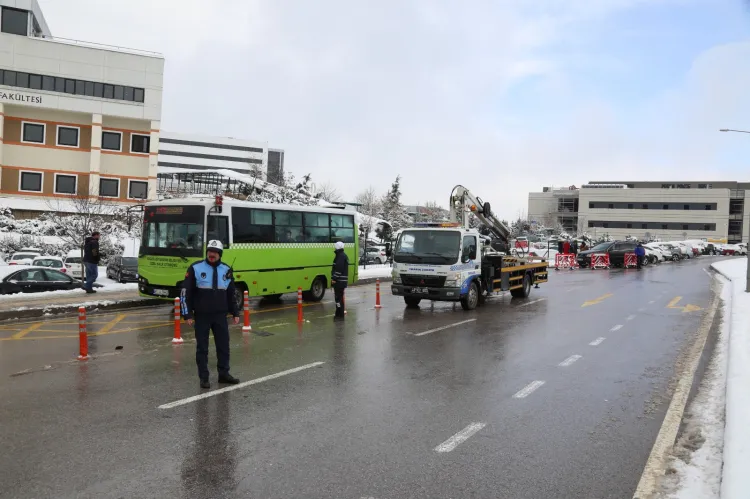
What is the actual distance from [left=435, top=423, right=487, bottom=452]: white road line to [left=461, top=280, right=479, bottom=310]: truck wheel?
10.2 meters

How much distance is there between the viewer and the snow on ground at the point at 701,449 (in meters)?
4.86

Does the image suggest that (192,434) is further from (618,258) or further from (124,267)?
(618,258)

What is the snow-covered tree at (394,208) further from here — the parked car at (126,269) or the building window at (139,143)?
the parked car at (126,269)

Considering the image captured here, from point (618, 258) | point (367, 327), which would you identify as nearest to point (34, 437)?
point (367, 327)

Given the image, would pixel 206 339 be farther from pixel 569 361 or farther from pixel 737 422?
pixel 737 422

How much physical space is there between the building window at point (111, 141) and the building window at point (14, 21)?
381 inches

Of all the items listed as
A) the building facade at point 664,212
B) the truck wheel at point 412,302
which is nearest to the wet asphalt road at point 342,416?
the truck wheel at point 412,302

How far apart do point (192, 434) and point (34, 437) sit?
151 cm

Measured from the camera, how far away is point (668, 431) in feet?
21.1

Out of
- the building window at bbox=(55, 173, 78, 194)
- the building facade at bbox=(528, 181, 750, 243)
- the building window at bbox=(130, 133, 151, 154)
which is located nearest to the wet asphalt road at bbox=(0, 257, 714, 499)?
the building window at bbox=(55, 173, 78, 194)

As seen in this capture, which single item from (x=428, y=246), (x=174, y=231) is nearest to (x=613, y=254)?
(x=428, y=246)

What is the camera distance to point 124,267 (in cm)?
2750

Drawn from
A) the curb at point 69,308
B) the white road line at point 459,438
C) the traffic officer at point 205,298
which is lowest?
the curb at point 69,308

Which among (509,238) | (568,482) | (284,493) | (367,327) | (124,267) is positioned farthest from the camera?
(124,267)
